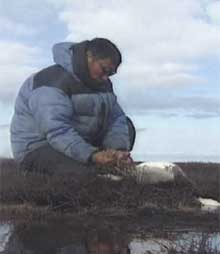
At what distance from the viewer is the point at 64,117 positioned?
11.6 metres

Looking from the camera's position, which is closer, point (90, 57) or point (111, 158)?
point (111, 158)

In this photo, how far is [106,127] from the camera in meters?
12.4

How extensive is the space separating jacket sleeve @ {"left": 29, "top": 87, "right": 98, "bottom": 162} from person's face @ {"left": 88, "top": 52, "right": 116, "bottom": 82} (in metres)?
0.61

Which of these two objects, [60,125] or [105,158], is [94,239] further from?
[60,125]

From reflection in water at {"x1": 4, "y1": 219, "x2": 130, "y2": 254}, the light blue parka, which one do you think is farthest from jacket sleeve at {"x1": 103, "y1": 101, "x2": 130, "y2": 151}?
reflection in water at {"x1": 4, "y1": 219, "x2": 130, "y2": 254}

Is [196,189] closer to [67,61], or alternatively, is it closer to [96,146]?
[96,146]

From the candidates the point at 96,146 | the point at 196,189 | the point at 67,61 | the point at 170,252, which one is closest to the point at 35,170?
the point at 96,146

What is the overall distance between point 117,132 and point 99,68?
1275 mm

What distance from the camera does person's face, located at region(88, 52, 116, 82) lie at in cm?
1188

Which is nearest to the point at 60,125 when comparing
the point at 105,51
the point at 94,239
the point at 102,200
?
the point at 105,51

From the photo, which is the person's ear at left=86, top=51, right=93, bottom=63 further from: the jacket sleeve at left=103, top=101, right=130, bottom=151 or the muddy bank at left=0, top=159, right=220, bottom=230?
the muddy bank at left=0, top=159, right=220, bottom=230

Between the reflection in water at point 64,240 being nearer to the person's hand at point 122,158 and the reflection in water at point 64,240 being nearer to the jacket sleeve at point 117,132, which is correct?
the person's hand at point 122,158

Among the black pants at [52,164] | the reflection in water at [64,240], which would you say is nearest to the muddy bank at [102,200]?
the black pants at [52,164]

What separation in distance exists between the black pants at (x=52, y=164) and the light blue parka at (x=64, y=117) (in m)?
0.12
